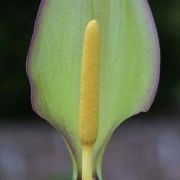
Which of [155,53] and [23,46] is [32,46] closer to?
[155,53]

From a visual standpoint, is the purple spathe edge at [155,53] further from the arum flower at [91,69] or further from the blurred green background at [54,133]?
the blurred green background at [54,133]

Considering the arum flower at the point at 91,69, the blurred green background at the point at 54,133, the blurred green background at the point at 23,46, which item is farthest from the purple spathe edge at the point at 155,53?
the blurred green background at the point at 23,46

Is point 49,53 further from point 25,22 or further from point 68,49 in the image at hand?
point 25,22

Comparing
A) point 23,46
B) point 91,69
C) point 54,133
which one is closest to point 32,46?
point 91,69

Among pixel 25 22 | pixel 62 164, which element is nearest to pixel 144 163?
pixel 62 164

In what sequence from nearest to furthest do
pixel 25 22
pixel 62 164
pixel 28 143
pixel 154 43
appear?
pixel 154 43, pixel 25 22, pixel 62 164, pixel 28 143

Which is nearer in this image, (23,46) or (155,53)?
(155,53)

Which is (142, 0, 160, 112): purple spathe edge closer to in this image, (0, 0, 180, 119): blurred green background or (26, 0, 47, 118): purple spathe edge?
(26, 0, 47, 118): purple spathe edge
